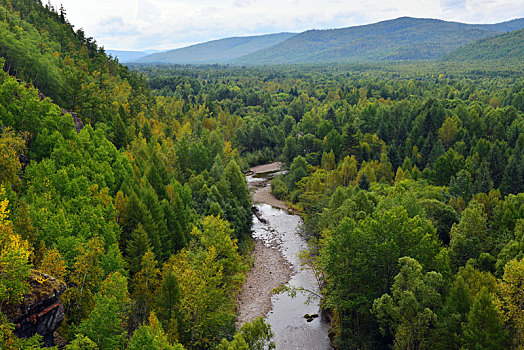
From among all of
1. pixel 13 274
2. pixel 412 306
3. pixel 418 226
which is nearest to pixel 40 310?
pixel 13 274

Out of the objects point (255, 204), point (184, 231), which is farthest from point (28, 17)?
point (184, 231)

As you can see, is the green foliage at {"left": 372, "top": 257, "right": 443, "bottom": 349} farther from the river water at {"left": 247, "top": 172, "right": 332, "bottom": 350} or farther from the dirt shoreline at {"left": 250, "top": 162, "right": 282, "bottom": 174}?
the dirt shoreline at {"left": 250, "top": 162, "right": 282, "bottom": 174}

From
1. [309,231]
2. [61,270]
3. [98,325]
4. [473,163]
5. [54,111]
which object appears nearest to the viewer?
[98,325]

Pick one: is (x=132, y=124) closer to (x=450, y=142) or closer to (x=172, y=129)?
(x=172, y=129)

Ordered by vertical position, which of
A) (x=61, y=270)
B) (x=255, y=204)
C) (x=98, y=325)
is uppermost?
(x=61, y=270)

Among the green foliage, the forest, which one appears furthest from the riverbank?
the green foliage

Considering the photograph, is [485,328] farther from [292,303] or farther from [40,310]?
[40,310]

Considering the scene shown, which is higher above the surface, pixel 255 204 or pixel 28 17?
pixel 28 17

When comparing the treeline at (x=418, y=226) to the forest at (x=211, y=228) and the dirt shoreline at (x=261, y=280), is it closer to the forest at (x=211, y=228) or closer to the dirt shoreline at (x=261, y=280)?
the forest at (x=211, y=228)
